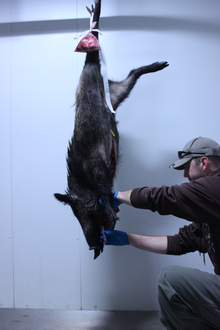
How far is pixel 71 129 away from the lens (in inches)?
104

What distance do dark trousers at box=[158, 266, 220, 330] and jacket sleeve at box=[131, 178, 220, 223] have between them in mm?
592

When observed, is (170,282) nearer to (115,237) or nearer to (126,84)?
(115,237)

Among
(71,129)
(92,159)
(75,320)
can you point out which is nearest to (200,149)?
(92,159)

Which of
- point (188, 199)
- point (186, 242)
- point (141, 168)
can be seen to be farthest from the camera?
point (141, 168)

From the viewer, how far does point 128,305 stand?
255 cm

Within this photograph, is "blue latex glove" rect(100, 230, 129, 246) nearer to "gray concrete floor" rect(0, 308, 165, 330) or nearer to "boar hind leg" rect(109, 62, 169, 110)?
"gray concrete floor" rect(0, 308, 165, 330)

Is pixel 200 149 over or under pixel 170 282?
over

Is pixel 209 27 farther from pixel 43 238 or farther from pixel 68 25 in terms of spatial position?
pixel 43 238

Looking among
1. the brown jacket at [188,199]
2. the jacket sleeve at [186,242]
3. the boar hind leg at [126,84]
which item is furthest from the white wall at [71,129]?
the brown jacket at [188,199]

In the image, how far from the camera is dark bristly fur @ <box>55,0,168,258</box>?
5.91 ft

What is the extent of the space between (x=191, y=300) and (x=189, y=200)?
854mm

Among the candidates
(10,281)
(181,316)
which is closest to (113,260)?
(181,316)

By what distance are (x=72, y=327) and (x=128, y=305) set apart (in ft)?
2.07

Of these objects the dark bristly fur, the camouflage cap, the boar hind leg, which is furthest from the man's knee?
the boar hind leg
